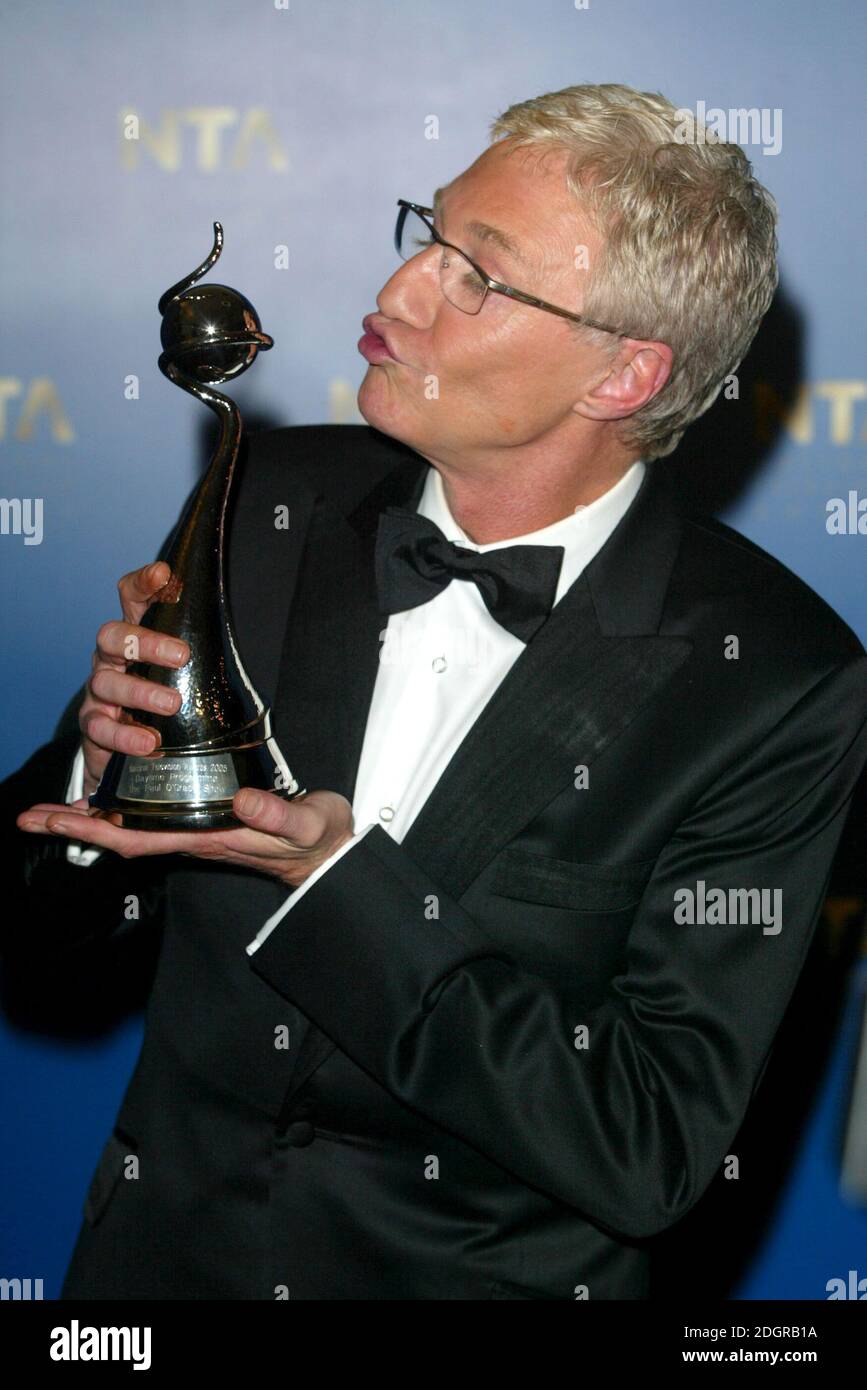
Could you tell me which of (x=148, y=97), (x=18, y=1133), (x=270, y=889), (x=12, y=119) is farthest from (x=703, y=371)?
(x=18, y=1133)

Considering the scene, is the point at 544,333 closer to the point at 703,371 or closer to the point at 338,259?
the point at 703,371

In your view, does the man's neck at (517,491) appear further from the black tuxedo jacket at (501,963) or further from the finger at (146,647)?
the finger at (146,647)

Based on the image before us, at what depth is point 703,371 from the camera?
5.90ft

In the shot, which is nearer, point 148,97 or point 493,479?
point 493,479

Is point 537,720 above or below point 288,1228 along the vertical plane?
above

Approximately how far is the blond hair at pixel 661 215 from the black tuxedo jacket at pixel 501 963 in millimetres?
264

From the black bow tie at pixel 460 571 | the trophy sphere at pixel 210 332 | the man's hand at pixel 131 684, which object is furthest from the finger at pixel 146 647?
the black bow tie at pixel 460 571

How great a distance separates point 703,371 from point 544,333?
263mm

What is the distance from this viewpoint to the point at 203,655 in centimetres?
140

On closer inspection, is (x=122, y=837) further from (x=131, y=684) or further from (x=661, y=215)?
(x=661, y=215)

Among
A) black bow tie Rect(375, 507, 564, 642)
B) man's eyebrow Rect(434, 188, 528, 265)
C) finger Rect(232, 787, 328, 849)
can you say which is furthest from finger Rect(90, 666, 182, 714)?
man's eyebrow Rect(434, 188, 528, 265)

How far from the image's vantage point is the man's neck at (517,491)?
1.73 m

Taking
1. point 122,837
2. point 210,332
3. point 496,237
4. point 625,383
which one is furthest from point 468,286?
point 122,837

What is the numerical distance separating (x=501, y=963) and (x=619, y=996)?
6.8 inches
